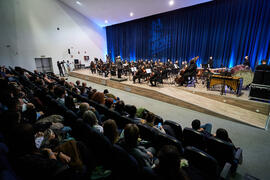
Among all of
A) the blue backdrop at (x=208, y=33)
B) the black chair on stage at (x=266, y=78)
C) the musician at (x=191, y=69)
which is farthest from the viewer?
the blue backdrop at (x=208, y=33)

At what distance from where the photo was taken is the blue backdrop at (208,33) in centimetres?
884

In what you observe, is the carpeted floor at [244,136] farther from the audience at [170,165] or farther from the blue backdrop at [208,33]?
the blue backdrop at [208,33]

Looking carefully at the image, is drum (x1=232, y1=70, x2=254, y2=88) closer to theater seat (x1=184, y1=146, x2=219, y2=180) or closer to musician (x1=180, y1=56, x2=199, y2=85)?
musician (x1=180, y1=56, x2=199, y2=85)

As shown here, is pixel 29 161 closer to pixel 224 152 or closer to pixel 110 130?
pixel 110 130

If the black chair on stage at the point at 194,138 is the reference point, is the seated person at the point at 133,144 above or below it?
above

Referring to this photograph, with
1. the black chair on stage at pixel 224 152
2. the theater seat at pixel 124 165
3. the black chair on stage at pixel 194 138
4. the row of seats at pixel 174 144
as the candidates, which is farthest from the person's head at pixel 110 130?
the black chair on stage at pixel 224 152

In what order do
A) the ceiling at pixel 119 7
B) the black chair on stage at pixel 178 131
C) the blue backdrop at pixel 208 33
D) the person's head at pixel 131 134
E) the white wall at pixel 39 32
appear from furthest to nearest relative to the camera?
the white wall at pixel 39 32 → the ceiling at pixel 119 7 → the blue backdrop at pixel 208 33 → the black chair on stage at pixel 178 131 → the person's head at pixel 131 134

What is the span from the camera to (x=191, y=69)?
7016 mm

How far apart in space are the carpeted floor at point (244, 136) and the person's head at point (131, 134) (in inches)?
79.7

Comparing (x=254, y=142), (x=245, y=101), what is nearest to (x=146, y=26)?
(x=245, y=101)

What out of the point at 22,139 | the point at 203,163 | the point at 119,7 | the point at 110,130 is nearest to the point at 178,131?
the point at 203,163

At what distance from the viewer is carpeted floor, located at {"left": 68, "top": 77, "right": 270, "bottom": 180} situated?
2533 millimetres

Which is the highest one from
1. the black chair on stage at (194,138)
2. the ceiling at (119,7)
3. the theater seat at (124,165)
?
the ceiling at (119,7)

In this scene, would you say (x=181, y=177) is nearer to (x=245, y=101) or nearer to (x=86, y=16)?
(x=245, y=101)
